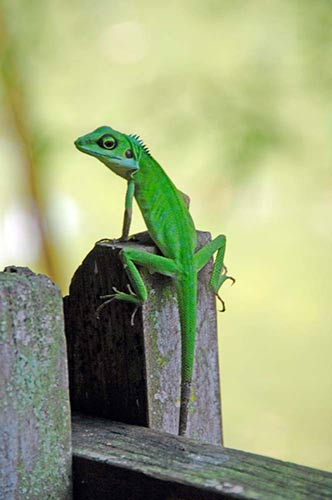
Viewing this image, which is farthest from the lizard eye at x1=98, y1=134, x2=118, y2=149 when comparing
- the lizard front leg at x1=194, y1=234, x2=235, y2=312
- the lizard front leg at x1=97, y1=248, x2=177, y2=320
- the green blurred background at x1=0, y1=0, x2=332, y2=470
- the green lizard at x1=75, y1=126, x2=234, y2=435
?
the green blurred background at x1=0, y1=0, x2=332, y2=470

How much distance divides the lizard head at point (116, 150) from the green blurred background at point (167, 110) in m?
1.38

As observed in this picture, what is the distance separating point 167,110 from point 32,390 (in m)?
2.59

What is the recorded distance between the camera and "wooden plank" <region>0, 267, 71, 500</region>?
1.17 metres

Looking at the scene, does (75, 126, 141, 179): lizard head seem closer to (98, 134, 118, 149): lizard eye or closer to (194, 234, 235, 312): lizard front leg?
(98, 134, 118, 149): lizard eye

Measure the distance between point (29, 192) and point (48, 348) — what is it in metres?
2.27

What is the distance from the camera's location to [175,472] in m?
1.20

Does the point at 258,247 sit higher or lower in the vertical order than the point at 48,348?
higher

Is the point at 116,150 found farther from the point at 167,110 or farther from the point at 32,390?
the point at 167,110

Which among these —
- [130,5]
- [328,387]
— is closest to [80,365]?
[130,5]

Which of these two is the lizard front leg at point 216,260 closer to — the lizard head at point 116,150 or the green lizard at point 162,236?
the green lizard at point 162,236

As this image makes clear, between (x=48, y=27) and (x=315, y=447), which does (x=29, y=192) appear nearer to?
(x=48, y=27)

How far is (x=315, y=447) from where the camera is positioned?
4660 millimetres

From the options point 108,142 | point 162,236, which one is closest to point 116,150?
point 108,142

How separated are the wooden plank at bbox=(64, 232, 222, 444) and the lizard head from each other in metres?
0.53
